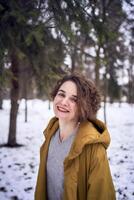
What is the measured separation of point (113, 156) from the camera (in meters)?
7.96

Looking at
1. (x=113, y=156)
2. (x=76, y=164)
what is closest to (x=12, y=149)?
(x=113, y=156)

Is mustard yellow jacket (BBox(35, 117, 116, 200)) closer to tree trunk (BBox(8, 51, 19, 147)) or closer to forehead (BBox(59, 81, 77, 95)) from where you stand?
forehead (BBox(59, 81, 77, 95))

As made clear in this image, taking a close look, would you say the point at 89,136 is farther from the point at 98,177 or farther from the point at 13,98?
the point at 13,98

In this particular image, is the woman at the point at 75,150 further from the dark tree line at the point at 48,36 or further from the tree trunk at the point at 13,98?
the tree trunk at the point at 13,98

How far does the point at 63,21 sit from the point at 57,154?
2675mm

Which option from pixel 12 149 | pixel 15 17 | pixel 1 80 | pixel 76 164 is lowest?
pixel 12 149

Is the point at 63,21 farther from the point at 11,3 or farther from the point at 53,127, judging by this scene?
the point at 53,127

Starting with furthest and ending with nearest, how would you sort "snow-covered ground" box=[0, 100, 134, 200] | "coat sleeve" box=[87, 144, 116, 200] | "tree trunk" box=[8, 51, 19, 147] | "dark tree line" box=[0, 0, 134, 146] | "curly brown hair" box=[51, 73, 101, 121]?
"tree trunk" box=[8, 51, 19, 147] < "snow-covered ground" box=[0, 100, 134, 200] < "dark tree line" box=[0, 0, 134, 146] < "curly brown hair" box=[51, 73, 101, 121] < "coat sleeve" box=[87, 144, 116, 200]

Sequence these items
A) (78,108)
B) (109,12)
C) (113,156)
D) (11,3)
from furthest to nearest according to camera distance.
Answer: (109,12)
(113,156)
(11,3)
(78,108)

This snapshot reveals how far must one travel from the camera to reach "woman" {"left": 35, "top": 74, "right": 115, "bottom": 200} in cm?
201

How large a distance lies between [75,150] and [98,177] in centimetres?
29

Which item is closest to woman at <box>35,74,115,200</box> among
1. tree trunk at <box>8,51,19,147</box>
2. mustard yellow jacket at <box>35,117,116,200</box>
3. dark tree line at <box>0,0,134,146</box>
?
mustard yellow jacket at <box>35,117,116,200</box>

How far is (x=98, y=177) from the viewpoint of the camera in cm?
197

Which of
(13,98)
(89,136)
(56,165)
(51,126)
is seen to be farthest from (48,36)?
(89,136)
